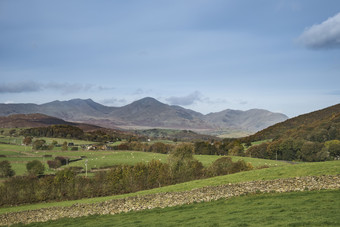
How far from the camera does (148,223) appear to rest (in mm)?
23203

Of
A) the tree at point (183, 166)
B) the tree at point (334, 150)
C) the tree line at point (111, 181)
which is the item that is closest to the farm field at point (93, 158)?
the tree at point (183, 166)

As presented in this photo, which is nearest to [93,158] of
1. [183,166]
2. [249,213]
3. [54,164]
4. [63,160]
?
[63,160]

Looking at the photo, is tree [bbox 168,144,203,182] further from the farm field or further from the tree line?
the farm field

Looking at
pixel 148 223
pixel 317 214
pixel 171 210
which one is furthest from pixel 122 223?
pixel 317 214

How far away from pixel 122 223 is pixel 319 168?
2215cm

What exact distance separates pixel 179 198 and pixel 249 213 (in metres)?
11.3

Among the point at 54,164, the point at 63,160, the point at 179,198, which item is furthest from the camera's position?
the point at 63,160

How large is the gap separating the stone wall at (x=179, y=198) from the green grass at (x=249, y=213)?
1.21 m

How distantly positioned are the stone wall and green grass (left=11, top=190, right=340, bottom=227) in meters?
1.21

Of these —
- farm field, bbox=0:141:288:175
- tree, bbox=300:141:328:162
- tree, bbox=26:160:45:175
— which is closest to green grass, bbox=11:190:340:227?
tree, bbox=26:160:45:175

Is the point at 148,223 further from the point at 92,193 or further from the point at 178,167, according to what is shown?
the point at 178,167

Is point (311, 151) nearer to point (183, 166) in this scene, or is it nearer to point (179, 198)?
point (183, 166)

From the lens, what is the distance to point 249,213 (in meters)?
21.2

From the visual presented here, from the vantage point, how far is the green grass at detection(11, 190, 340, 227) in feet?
58.2
